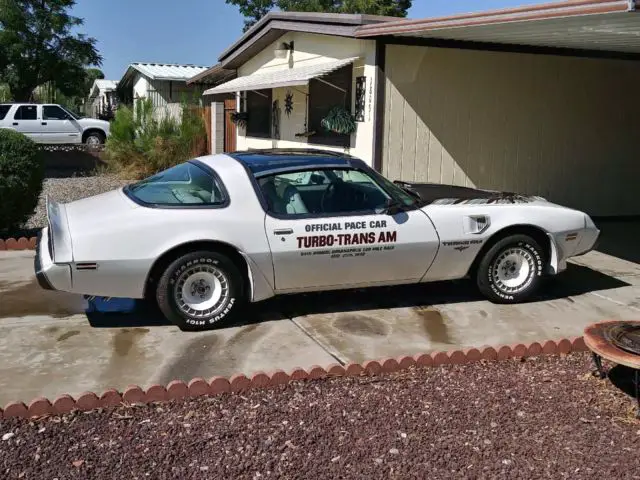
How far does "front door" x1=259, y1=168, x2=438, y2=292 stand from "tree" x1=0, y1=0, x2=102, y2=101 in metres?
27.8

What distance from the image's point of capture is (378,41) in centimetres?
929

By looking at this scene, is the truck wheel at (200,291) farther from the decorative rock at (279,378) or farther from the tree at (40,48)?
the tree at (40,48)

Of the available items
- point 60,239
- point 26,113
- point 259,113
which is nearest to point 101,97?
point 26,113

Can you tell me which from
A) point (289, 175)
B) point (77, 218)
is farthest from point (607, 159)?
point (77, 218)

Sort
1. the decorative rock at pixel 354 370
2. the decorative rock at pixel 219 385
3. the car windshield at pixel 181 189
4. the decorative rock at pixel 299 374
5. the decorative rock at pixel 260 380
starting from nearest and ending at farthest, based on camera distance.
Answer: the decorative rock at pixel 219 385 → the decorative rock at pixel 260 380 → the decorative rock at pixel 299 374 → the decorative rock at pixel 354 370 → the car windshield at pixel 181 189

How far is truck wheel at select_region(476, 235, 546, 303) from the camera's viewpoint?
6363mm

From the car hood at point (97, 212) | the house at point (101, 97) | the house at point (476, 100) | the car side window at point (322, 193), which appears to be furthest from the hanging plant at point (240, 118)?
the house at point (101, 97)

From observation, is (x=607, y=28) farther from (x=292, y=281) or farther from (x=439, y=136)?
(x=292, y=281)

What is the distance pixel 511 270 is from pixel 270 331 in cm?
239

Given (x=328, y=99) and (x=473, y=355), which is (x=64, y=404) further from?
(x=328, y=99)

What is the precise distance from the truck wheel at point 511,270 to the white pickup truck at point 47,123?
1842 cm

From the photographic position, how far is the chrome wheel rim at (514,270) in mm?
6445

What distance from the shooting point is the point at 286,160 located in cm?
612

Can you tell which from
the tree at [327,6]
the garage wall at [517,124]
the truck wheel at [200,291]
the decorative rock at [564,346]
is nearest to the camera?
the decorative rock at [564,346]
